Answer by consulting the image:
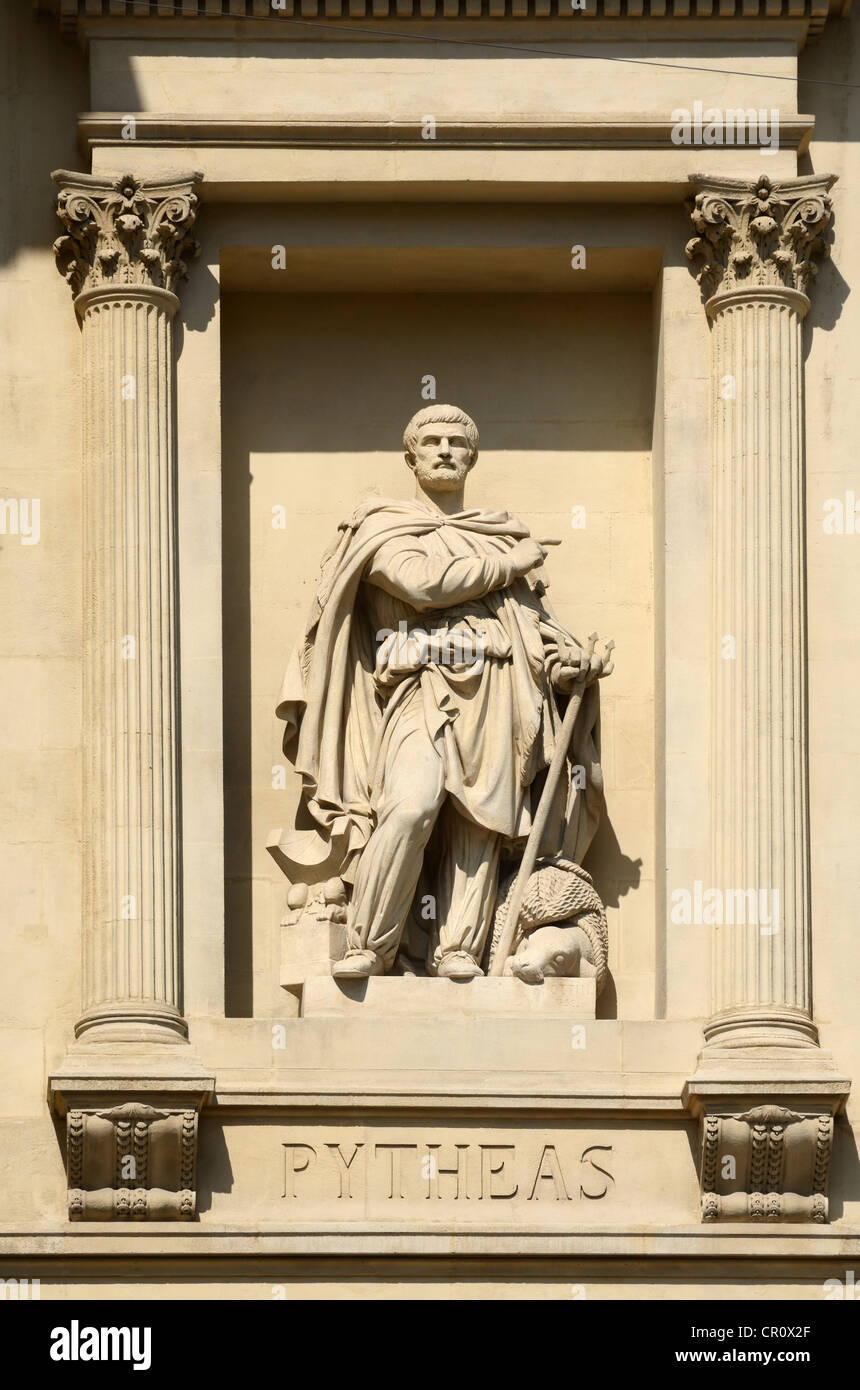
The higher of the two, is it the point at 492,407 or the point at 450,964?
the point at 492,407

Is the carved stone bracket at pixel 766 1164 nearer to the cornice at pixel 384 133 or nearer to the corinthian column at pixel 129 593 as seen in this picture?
the corinthian column at pixel 129 593

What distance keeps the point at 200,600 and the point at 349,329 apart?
7.95 feet

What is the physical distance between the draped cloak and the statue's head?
0.20 m

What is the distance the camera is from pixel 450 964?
98.7ft

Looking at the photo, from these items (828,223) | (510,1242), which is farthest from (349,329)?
(510,1242)

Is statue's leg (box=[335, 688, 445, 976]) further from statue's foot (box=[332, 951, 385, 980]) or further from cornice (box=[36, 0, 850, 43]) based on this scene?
cornice (box=[36, 0, 850, 43])

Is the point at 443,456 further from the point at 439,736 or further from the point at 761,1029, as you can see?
the point at 761,1029

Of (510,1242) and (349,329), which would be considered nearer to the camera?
(510,1242)

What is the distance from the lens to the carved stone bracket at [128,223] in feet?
102

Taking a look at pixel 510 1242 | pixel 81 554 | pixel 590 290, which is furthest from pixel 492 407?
pixel 510 1242

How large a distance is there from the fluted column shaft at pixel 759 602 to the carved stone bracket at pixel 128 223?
3134 mm

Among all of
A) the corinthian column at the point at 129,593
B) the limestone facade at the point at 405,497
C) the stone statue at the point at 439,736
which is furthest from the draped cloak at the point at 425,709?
the corinthian column at the point at 129,593
